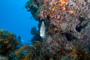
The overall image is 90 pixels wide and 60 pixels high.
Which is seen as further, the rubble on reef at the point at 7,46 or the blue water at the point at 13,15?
the blue water at the point at 13,15

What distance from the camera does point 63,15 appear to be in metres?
5.06

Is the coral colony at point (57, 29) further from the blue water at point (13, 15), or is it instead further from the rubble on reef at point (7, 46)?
the blue water at point (13, 15)

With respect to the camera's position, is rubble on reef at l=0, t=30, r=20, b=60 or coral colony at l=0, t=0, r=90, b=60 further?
rubble on reef at l=0, t=30, r=20, b=60

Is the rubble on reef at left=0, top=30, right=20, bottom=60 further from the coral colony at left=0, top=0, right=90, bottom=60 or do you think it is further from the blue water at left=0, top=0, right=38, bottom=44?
the blue water at left=0, top=0, right=38, bottom=44

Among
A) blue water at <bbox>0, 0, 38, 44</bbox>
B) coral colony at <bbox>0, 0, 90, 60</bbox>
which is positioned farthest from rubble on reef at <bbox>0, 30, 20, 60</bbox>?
blue water at <bbox>0, 0, 38, 44</bbox>

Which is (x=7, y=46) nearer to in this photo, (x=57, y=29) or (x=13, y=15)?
(x=57, y=29)

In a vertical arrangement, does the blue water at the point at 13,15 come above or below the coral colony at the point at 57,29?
above

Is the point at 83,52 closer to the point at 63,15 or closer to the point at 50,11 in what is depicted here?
the point at 63,15

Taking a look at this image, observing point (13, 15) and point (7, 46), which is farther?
point (13, 15)

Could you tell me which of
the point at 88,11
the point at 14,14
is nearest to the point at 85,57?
the point at 88,11

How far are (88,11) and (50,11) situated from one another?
309 cm

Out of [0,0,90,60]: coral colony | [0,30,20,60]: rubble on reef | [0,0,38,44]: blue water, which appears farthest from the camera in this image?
[0,0,38,44]: blue water

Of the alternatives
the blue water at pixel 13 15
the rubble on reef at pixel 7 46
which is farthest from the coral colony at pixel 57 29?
the blue water at pixel 13 15

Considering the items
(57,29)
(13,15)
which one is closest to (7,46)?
(57,29)
